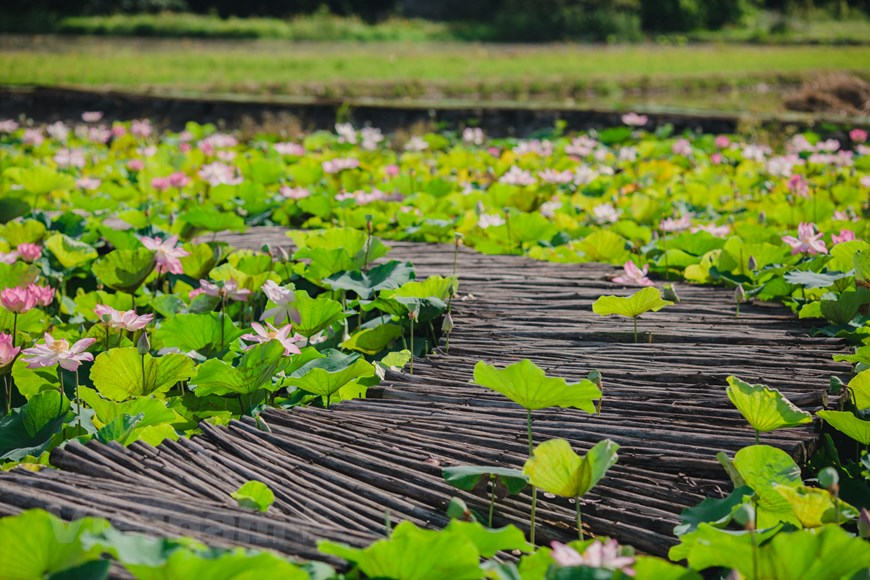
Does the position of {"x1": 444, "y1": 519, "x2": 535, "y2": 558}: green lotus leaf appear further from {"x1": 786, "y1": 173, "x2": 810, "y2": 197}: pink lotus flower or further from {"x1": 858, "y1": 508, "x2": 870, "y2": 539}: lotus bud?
{"x1": 786, "y1": 173, "x2": 810, "y2": 197}: pink lotus flower

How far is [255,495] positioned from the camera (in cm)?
129

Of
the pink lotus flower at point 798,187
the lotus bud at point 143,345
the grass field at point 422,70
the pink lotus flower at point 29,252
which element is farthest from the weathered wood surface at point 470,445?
the grass field at point 422,70

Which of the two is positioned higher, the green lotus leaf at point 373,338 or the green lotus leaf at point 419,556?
the green lotus leaf at point 419,556

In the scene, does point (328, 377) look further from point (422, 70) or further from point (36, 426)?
point (422, 70)

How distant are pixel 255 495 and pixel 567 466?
1.40 feet

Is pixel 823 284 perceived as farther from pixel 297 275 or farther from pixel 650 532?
pixel 297 275

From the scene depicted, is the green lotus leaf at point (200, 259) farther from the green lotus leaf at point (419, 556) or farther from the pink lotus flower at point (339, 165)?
the green lotus leaf at point (419, 556)

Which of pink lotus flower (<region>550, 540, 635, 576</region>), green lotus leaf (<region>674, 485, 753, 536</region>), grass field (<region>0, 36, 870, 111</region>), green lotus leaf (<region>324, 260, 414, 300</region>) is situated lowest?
green lotus leaf (<region>674, 485, 753, 536</region>)

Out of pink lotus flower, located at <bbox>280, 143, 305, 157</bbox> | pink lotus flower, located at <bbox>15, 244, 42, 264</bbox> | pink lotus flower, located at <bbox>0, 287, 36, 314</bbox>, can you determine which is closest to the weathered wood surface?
pink lotus flower, located at <bbox>0, 287, 36, 314</bbox>

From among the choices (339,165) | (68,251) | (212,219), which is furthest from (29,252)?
(339,165)

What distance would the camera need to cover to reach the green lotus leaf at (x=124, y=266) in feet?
7.65

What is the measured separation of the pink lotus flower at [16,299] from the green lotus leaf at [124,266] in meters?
0.49

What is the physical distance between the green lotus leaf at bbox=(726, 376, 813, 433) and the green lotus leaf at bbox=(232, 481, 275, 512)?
69 cm

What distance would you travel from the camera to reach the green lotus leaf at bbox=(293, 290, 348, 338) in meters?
1.95
